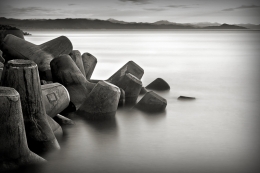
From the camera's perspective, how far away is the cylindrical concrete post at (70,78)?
6898 millimetres

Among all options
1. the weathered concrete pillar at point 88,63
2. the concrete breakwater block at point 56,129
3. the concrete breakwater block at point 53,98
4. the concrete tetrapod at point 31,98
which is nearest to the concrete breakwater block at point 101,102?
the concrete breakwater block at point 53,98

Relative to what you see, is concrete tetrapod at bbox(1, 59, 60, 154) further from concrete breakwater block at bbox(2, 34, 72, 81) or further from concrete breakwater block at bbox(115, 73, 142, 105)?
concrete breakwater block at bbox(2, 34, 72, 81)

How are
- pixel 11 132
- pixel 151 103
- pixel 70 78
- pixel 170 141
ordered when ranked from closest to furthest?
pixel 11 132 → pixel 170 141 → pixel 70 78 → pixel 151 103

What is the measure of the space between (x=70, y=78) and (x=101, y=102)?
34.7 inches

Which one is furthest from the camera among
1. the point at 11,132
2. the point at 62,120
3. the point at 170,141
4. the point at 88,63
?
the point at 88,63

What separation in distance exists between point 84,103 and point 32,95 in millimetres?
2317

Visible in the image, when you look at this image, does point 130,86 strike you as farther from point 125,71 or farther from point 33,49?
point 33,49

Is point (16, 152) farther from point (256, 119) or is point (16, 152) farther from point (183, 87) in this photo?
point (183, 87)

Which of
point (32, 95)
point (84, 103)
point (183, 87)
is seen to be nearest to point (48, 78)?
point (84, 103)

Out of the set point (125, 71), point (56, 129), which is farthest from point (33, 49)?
point (56, 129)

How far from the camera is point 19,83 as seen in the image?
4.27 m

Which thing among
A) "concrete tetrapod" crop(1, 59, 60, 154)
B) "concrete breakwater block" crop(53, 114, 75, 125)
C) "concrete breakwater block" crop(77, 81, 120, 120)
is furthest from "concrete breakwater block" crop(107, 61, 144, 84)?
"concrete tetrapod" crop(1, 59, 60, 154)

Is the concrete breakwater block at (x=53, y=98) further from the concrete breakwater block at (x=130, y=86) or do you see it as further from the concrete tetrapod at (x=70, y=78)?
the concrete breakwater block at (x=130, y=86)

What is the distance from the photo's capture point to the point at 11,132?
3.79 m
